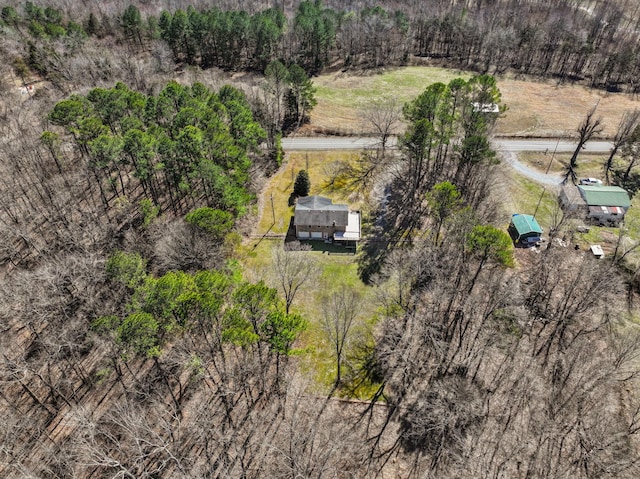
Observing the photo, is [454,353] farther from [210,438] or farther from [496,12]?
[496,12]

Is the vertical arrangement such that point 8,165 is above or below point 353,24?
below

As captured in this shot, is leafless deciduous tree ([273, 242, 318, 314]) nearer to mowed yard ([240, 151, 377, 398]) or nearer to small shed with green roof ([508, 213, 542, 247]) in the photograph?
mowed yard ([240, 151, 377, 398])

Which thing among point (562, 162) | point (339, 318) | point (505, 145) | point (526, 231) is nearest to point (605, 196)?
point (562, 162)

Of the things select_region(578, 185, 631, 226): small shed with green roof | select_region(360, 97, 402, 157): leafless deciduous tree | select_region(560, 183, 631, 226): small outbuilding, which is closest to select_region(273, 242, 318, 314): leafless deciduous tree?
select_region(360, 97, 402, 157): leafless deciduous tree

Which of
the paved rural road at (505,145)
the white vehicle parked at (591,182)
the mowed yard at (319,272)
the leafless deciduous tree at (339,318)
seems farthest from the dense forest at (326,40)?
the leafless deciduous tree at (339,318)

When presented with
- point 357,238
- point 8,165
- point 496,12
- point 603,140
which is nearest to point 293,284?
point 357,238

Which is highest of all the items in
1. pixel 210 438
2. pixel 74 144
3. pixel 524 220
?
pixel 74 144
